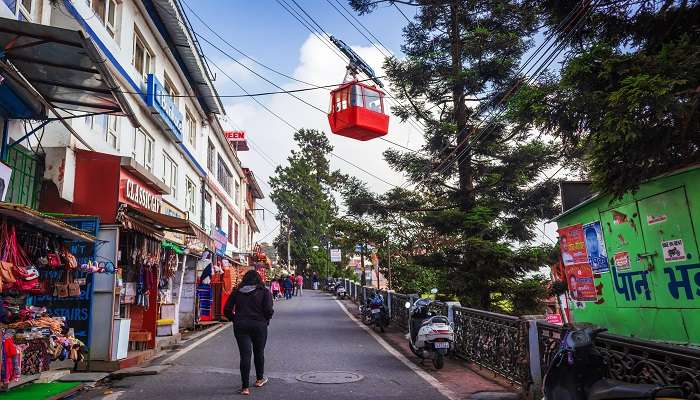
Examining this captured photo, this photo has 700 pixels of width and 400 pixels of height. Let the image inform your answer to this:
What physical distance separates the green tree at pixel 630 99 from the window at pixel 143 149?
1127 centimetres

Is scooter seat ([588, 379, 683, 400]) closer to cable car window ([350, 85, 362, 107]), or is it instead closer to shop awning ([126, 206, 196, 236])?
shop awning ([126, 206, 196, 236])

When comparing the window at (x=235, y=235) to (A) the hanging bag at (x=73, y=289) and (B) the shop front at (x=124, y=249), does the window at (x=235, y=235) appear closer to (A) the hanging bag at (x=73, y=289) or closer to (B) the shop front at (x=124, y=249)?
(B) the shop front at (x=124, y=249)

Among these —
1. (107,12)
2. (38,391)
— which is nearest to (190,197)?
(107,12)

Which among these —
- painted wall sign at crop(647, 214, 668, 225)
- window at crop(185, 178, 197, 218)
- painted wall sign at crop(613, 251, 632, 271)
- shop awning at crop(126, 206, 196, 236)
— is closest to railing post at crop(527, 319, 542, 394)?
painted wall sign at crop(613, 251, 632, 271)

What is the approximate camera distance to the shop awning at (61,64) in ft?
19.7

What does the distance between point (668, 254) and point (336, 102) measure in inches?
467

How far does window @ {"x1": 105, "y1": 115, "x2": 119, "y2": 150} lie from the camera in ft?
41.3

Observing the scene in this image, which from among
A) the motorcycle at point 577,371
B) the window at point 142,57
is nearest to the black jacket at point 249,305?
the motorcycle at point 577,371

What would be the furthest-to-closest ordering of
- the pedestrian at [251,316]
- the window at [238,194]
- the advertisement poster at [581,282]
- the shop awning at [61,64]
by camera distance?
the window at [238,194] → the advertisement poster at [581,282] → the pedestrian at [251,316] → the shop awning at [61,64]

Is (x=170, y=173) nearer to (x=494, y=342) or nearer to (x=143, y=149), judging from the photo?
(x=143, y=149)

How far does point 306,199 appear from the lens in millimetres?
65812

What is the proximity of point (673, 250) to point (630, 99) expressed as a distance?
224cm

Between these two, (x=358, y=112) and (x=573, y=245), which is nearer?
(x=573, y=245)

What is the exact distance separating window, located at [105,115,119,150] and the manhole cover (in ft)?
25.8
